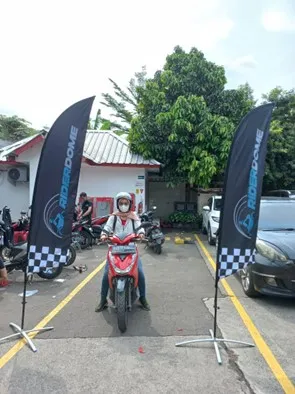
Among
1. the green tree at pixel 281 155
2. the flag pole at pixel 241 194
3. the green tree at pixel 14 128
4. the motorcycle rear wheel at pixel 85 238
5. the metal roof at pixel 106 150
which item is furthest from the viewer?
the green tree at pixel 14 128

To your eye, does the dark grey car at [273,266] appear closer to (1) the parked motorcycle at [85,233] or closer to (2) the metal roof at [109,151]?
(1) the parked motorcycle at [85,233]

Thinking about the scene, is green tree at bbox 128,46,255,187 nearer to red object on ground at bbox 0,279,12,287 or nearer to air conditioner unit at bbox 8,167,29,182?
air conditioner unit at bbox 8,167,29,182

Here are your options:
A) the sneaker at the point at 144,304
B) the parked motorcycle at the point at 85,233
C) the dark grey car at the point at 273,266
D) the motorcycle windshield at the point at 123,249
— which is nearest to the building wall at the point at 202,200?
the parked motorcycle at the point at 85,233

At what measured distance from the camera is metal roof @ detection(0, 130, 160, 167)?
1374 cm

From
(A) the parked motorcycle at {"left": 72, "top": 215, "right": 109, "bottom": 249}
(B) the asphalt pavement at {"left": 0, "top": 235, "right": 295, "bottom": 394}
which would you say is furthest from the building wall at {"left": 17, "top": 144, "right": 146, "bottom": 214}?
(B) the asphalt pavement at {"left": 0, "top": 235, "right": 295, "bottom": 394}

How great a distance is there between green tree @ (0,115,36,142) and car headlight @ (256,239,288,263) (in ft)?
86.7

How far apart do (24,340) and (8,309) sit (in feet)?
4.27

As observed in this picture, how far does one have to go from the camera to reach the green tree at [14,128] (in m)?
28.9

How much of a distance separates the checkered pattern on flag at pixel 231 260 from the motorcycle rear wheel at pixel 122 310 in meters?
1.20

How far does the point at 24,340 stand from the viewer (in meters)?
4.12

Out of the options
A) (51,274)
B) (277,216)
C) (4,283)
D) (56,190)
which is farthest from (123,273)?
(277,216)

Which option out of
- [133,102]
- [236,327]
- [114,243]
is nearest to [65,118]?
[114,243]

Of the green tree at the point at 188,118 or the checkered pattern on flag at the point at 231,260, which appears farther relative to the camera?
the green tree at the point at 188,118

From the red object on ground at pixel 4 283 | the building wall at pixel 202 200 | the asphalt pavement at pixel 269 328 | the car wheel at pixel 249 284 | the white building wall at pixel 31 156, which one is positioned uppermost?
the white building wall at pixel 31 156
